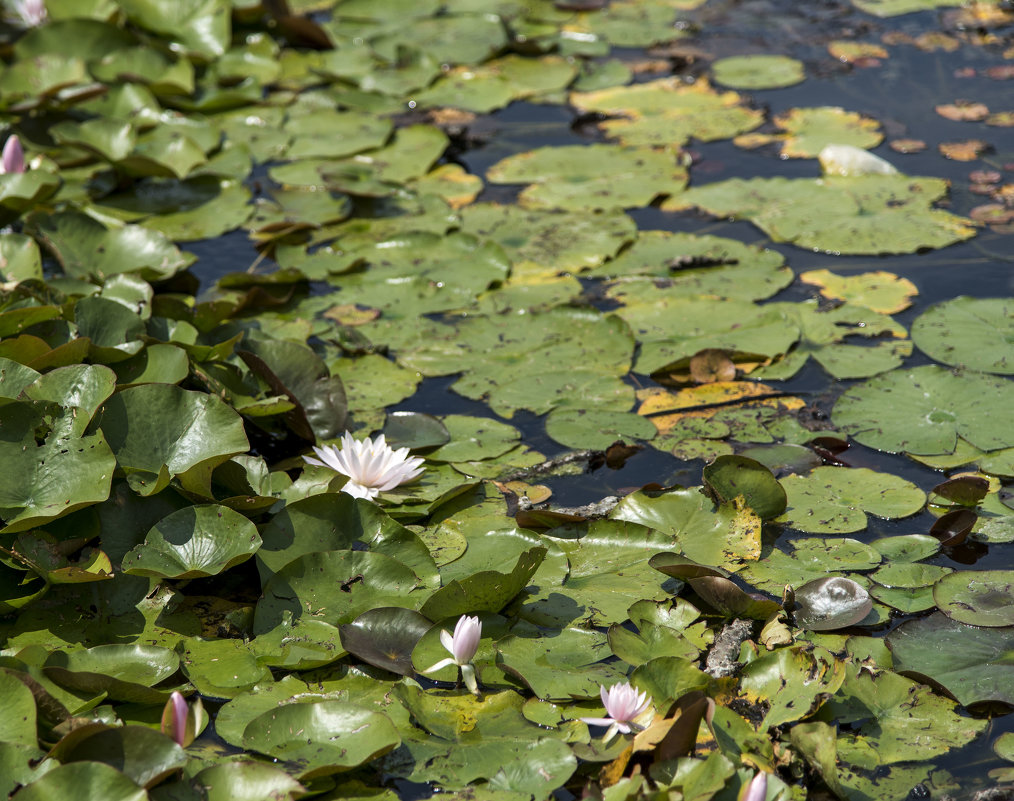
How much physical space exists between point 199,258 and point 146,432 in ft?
6.65

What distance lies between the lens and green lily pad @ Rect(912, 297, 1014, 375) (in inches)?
146

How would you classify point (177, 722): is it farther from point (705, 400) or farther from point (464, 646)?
point (705, 400)

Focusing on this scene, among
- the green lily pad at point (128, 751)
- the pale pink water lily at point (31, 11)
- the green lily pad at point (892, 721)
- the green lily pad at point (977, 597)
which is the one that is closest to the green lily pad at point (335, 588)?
the green lily pad at point (128, 751)

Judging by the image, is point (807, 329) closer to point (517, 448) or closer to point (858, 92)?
point (517, 448)

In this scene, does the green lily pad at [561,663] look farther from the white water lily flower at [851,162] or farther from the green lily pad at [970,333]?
the white water lily flower at [851,162]

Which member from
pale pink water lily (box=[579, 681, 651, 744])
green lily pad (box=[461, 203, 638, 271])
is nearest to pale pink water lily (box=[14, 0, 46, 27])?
green lily pad (box=[461, 203, 638, 271])

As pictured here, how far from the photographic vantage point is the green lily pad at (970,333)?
12.2 feet

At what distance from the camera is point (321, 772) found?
220 cm

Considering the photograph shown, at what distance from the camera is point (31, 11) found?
6.14m

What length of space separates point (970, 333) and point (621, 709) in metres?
2.39

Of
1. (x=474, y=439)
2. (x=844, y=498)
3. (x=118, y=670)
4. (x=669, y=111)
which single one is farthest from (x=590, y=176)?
(x=118, y=670)

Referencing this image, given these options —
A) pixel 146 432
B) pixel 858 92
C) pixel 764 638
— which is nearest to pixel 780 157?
pixel 858 92

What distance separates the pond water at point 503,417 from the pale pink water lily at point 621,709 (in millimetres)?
45

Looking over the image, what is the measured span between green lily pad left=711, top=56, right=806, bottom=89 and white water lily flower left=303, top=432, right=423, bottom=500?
395cm
